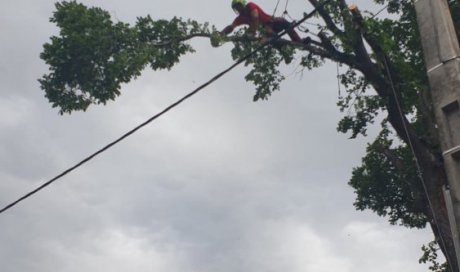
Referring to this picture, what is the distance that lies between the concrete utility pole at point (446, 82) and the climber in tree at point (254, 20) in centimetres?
732

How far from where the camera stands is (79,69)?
13.3 metres

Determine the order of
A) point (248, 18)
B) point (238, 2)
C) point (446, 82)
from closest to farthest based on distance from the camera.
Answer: point (446, 82) < point (238, 2) < point (248, 18)

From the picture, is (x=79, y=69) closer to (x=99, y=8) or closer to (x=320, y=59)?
(x=99, y=8)

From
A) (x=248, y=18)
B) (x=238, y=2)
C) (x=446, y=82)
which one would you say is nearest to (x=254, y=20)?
(x=248, y=18)

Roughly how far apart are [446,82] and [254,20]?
8238 millimetres

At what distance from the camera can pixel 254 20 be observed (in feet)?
40.7

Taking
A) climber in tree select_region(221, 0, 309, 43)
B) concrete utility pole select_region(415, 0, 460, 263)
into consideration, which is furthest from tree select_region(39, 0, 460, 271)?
concrete utility pole select_region(415, 0, 460, 263)

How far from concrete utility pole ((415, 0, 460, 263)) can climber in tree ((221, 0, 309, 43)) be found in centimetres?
732

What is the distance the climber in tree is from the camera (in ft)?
→ 40.5

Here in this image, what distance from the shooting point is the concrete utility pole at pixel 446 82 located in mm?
4426

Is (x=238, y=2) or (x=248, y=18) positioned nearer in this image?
(x=238, y=2)

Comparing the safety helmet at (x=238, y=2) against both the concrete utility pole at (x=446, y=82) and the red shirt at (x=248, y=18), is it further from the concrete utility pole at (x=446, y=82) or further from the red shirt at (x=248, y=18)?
the concrete utility pole at (x=446, y=82)

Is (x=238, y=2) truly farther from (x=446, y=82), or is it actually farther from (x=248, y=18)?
(x=446, y=82)

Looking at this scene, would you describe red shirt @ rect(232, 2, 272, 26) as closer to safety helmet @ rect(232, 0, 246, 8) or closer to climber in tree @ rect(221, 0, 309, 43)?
climber in tree @ rect(221, 0, 309, 43)
